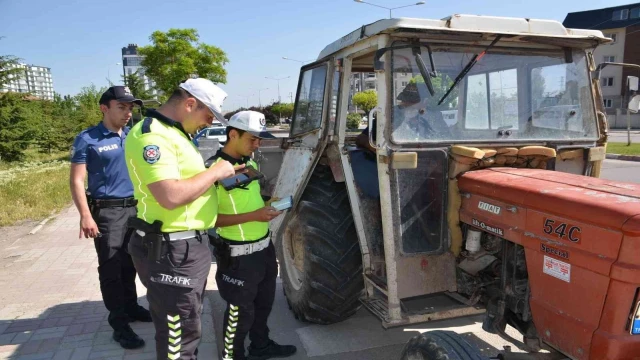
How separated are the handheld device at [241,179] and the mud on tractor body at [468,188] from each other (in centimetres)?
64

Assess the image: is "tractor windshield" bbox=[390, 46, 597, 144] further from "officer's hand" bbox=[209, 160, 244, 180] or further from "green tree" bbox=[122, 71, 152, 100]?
"green tree" bbox=[122, 71, 152, 100]

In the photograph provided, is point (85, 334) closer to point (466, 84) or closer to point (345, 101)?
point (345, 101)

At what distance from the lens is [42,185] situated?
12148 millimetres

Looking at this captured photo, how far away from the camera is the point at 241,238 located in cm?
323

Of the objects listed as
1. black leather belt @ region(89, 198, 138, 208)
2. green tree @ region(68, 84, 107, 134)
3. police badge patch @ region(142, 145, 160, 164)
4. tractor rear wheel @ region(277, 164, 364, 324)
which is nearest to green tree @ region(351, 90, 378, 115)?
tractor rear wheel @ region(277, 164, 364, 324)

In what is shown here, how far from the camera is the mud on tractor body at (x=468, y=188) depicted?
230cm

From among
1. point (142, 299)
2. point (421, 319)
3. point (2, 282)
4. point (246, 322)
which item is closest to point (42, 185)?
point (2, 282)

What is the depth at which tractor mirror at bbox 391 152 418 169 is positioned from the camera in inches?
114

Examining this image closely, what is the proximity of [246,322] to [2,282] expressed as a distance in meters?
3.84

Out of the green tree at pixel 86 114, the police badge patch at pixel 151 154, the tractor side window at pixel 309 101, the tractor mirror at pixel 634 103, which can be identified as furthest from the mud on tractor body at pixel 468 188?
the green tree at pixel 86 114

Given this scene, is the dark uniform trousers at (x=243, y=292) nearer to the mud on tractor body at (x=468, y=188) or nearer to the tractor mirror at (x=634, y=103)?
the mud on tractor body at (x=468, y=188)

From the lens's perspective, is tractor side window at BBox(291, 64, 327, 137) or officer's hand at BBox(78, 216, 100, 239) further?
tractor side window at BBox(291, 64, 327, 137)

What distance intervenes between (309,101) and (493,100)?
1.71m

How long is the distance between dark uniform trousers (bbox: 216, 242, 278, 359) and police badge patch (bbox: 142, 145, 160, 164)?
110cm
